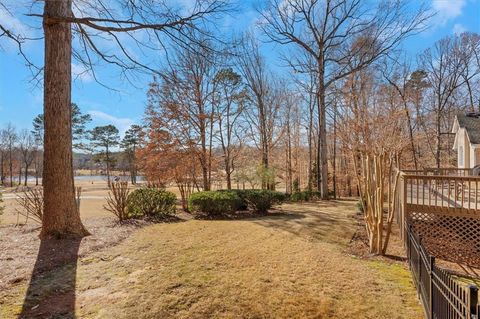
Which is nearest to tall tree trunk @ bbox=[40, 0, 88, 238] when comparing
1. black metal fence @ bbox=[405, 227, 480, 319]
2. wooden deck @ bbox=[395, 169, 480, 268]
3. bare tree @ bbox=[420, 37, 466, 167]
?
black metal fence @ bbox=[405, 227, 480, 319]

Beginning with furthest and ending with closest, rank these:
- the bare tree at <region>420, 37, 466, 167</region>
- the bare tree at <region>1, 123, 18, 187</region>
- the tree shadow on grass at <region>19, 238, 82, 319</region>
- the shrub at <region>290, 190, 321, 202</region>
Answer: the bare tree at <region>1, 123, 18, 187</region> → the bare tree at <region>420, 37, 466, 167</region> → the shrub at <region>290, 190, 321, 202</region> → the tree shadow on grass at <region>19, 238, 82, 319</region>

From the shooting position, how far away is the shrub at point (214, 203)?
8984 mm

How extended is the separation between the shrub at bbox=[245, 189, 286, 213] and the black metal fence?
6.37 metres

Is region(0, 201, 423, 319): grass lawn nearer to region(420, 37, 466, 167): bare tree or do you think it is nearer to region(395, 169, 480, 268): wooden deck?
region(395, 169, 480, 268): wooden deck

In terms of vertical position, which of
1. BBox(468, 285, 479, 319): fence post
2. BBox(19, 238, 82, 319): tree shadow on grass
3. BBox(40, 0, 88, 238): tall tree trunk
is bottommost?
BBox(19, 238, 82, 319): tree shadow on grass

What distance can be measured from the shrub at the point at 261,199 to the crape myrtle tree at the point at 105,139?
35683 mm

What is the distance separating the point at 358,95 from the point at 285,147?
8.44 m

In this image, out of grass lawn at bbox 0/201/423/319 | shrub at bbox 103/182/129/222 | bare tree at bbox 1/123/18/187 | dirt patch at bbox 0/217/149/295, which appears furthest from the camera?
bare tree at bbox 1/123/18/187

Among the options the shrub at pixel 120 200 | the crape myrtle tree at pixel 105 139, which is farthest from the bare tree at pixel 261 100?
the crape myrtle tree at pixel 105 139

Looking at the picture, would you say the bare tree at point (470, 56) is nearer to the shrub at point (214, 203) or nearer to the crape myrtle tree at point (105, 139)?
the shrub at point (214, 203)

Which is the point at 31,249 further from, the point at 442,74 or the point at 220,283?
the point at 442,74

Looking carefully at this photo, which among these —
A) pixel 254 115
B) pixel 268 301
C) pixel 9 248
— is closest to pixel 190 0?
pixel 268 301

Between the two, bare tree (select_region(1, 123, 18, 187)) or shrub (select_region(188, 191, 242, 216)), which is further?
bare tree (select_region(1, 123, 18, 187))

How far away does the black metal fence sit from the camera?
1.81 meters
